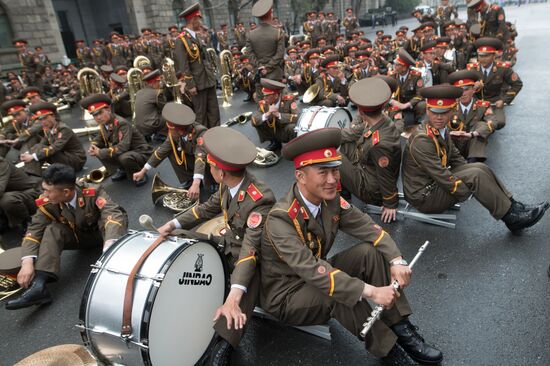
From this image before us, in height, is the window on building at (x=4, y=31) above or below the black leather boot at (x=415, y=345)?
above

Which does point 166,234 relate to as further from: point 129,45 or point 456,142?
point 129,45

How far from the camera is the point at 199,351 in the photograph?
2.59 m

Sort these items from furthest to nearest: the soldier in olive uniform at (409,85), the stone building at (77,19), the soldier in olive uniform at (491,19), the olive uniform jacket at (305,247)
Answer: the stone building at (77,19) → the soldier in olive uniform at (491,19) → the soldier in olive uniform at (409,85) → the olive uniform jacket at (305,247)

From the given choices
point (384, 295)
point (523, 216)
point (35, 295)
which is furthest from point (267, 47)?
point (384, 295)

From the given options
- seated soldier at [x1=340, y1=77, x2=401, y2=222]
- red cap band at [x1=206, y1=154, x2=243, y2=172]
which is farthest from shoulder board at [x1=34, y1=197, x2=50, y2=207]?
seated soldier at [x1=340, y1=77, x2=401, y2=222]

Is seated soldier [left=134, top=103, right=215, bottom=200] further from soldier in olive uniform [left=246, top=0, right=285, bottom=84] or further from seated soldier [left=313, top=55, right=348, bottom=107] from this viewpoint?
seated soldier [left=313, top=55, right=348, bottom=107]

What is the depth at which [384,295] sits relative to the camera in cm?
226

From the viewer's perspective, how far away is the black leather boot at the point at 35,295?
344cm

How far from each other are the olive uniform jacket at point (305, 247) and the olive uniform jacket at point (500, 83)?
5.09m

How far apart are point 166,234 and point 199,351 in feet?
2.75

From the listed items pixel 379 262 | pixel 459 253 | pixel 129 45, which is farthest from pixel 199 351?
pixel 129 45

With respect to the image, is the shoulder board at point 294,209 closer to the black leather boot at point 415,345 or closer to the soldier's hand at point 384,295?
the soldier's hand at point 384,295

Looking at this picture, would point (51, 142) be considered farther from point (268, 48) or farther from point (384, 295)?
point (384, 295)

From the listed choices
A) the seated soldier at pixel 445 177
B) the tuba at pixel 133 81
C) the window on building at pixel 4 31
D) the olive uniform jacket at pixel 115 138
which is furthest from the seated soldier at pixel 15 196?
the window on building at pixel 4 31
